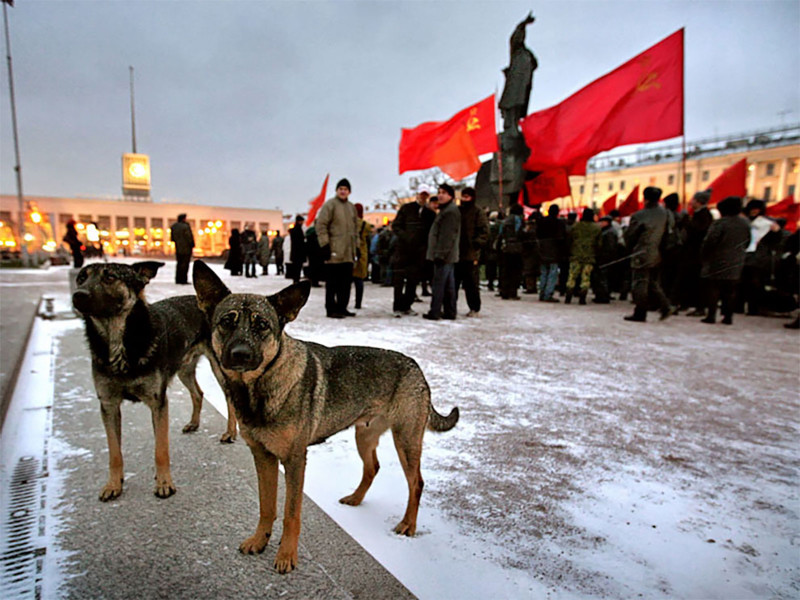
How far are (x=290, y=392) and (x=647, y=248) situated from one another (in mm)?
8128

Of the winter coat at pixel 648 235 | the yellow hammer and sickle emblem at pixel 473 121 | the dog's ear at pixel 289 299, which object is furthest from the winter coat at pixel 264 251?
the dog's ear at pixel 289 299

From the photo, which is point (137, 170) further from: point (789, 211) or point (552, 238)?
point (789, 211)

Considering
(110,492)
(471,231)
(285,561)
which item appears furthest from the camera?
(471,231)

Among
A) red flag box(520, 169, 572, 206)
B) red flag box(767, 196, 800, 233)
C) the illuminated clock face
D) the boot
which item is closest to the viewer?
the boot

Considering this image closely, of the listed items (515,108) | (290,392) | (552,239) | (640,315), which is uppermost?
→ (515,108)

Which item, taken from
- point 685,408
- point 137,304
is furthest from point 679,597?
point 137,304

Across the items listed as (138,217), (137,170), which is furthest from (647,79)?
(137,170)

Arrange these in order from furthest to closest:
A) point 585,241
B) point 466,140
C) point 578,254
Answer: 1. point 466,140
2. point 578,254
3. point 585,241

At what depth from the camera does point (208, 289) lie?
6.22 ft

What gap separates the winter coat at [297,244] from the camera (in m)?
12.9

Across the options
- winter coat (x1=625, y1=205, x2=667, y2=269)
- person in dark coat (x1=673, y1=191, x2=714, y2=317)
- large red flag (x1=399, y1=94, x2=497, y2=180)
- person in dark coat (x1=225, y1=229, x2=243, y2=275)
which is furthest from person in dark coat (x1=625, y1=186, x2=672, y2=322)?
person in dark coat (x1=225, y1=229, x2=243, y2=275)

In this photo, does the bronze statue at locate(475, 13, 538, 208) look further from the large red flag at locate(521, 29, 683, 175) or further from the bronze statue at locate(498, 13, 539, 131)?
the large red flag at locate(521, 29, 683, 175)

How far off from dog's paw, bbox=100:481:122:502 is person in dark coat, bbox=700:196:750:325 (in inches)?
379

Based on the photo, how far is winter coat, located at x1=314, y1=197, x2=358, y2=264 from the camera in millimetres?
7453
